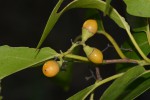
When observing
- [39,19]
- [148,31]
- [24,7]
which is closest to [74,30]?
[39,19]

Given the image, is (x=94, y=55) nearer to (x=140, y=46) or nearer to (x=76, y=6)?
(x=76, y=6)

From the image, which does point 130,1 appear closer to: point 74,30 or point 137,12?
point 137,12

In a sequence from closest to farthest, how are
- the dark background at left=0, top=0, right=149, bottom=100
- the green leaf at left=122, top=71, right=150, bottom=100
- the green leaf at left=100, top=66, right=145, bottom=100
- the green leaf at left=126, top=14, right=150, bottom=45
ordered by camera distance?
1. the green leaf at left=100, top=66, right=145, bottom=100
2. the green leaf at left=122, top=71, right=150, bottom=100
3. the green leaf at left=126, top=14, right=150, bottom=45
4. the dark background at left=0, top=0, right=149, bottom=100

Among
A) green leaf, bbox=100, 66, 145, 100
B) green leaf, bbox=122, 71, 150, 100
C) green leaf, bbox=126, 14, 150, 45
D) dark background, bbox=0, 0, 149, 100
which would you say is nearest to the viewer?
green leaf, bbox=100, 66, 145, 100

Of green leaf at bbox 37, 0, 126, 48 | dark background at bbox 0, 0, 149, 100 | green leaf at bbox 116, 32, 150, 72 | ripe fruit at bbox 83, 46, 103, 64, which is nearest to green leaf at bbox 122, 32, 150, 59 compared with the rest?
green leaf at bbox 116, 32, 150, 72

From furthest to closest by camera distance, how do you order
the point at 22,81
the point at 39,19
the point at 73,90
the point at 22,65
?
the point at 39,19, the point at 22,81, the point at 73,90, the point at 22,65

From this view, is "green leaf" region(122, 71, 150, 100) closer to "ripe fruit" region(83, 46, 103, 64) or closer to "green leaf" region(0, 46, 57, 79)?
"ripe fruit" region(83, 46, 103, 64)
